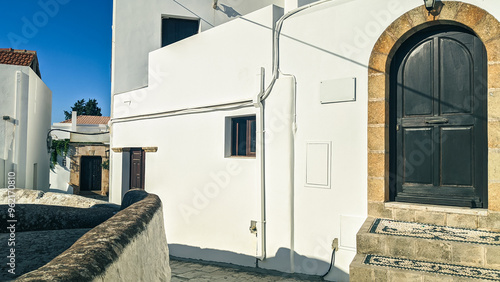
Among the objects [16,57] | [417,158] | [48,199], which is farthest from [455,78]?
[16,57]

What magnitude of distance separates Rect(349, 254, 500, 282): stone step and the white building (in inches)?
43.2

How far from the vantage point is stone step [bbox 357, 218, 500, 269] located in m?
4.12

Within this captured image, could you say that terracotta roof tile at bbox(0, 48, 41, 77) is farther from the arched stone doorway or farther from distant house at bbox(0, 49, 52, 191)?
the arched stone doorway

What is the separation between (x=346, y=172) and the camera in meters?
6.04

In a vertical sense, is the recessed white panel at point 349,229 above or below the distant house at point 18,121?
below

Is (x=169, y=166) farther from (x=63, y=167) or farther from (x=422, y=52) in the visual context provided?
(x=63, y=167)

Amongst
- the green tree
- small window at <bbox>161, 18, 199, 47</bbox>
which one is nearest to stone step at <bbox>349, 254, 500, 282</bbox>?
small window at <bbox>161, 18, 199, 47</bbox>

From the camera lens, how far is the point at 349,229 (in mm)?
5926

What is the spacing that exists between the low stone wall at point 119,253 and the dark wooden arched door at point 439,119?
3.88 m

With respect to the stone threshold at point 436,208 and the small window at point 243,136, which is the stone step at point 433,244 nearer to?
the stone threshold at point 436,208

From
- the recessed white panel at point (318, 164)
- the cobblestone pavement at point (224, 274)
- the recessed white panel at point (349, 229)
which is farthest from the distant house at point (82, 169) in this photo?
the recessed white panel at point (349, 229)

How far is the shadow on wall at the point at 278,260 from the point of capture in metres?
6.20

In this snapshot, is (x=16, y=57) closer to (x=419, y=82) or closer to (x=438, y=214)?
(x=419, y=82)

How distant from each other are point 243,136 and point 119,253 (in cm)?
609
